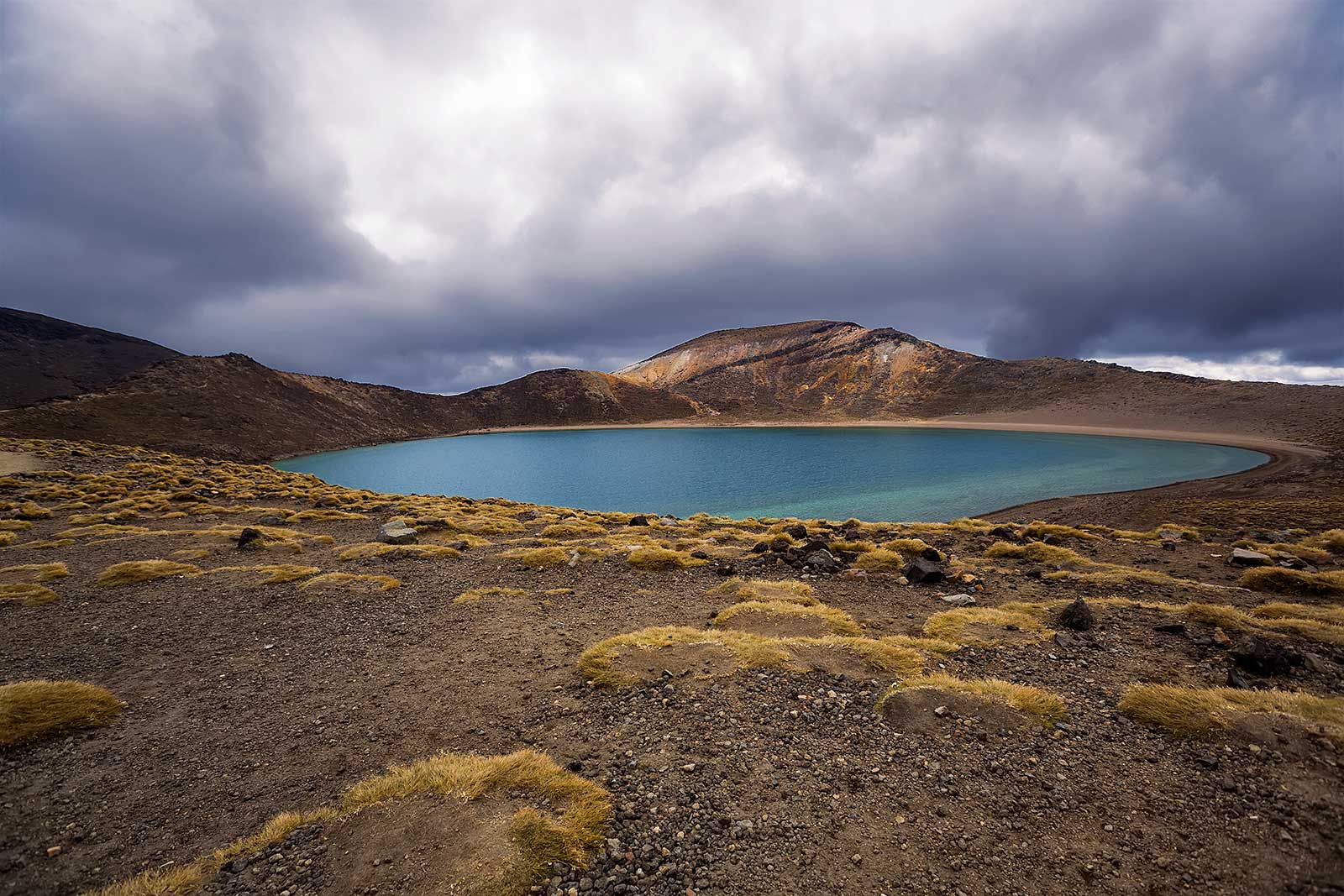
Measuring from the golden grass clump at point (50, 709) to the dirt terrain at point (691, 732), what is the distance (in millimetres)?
273

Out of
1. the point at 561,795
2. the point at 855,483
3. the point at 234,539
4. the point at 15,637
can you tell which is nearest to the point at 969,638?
the point at 561,795

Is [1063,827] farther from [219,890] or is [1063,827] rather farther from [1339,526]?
[1339,526]

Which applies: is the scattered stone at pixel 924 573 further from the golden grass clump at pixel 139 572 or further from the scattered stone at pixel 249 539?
the scattered stone at pixel 249 539

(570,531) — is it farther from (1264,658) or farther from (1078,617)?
(1264,658)

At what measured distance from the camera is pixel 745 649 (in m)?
9.82

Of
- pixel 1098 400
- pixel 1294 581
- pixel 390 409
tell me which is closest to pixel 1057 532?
pixel 1294 581

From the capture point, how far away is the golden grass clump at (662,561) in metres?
17.2

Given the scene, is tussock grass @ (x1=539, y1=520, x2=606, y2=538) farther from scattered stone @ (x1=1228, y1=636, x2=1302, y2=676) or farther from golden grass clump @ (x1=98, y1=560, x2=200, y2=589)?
scattered stone @ (x1=1228, y1=636, x2=1302, y2=676)

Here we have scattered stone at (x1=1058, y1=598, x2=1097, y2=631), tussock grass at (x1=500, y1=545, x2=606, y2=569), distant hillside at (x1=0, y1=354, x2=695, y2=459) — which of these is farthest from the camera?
distant hillside at (x1=0, y1=354, x2=695, y2=459)

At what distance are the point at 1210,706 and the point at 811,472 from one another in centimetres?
5901

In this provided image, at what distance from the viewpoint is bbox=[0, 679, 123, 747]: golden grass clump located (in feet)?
24.0

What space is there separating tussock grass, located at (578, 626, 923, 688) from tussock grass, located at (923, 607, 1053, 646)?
5.55 ft

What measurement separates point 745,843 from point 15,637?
1706 cm

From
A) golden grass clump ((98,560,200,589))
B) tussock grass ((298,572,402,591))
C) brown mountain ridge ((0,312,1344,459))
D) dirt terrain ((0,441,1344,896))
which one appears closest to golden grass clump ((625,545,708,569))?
dirt terrain ((0,441,1344,896))
